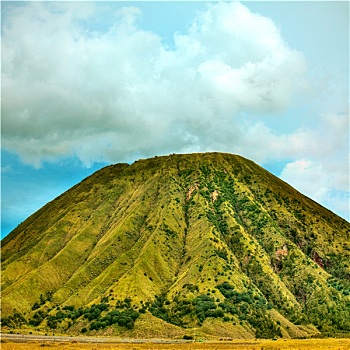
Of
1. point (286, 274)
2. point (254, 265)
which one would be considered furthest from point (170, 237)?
point (286, 274)

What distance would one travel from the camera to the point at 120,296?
158m

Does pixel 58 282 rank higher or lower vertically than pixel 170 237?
lower

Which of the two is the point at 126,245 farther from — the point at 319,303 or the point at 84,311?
the point at 319,303

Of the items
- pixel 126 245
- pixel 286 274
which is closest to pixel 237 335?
pixel 286 274

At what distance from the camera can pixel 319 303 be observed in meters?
172

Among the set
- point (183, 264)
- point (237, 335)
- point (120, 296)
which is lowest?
point (237, 335)

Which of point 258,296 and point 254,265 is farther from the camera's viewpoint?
point 254,265

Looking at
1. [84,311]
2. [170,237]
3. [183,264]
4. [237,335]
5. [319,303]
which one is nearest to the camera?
[237,335]

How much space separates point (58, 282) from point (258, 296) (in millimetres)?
78300

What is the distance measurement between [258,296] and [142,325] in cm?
4355

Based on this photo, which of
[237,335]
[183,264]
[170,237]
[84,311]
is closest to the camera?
[237,335]

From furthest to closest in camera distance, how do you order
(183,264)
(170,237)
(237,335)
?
(170,237) → (183,264) → (237,335)

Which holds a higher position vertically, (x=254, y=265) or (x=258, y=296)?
(x=254, y=265)

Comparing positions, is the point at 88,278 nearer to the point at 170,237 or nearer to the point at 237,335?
the point at 170,237
